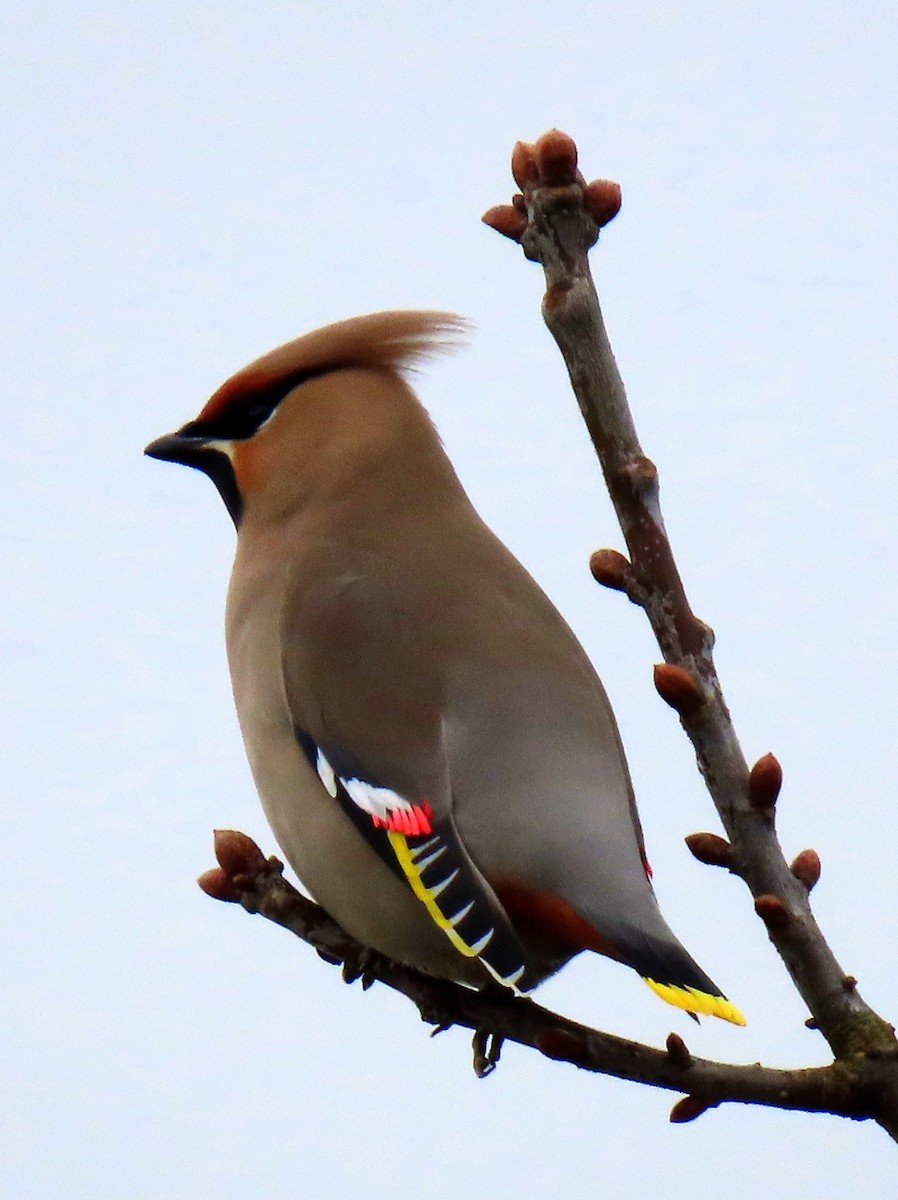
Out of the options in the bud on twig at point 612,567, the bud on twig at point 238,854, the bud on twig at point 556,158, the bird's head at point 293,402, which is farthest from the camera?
the bird's head at point 293,402

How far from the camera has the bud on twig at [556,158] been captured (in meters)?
2.03

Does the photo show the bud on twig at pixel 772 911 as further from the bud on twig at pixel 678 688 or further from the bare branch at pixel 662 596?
the bud on twig at pixel 678 688

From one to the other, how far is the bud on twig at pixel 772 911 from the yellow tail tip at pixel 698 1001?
13cm

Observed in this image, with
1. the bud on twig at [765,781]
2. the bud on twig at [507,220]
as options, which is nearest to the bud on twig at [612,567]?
the bud on twig at [765,781]

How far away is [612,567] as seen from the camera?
2.15 meters

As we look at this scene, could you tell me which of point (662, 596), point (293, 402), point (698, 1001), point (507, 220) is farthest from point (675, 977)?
point (293, 402)

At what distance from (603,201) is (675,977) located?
3.16ft

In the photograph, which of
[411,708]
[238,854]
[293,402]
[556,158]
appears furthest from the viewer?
[293,402]

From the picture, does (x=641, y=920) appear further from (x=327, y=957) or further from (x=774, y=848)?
(x=327, y=957)

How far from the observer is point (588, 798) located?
260 cm

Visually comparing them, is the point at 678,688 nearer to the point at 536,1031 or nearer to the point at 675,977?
the point at 675,977

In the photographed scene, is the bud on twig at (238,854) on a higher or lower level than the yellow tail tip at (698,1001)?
higher

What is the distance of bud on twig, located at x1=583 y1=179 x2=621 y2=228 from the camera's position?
6.68 feet

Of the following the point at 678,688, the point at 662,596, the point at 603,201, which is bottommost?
the point at 678,688
